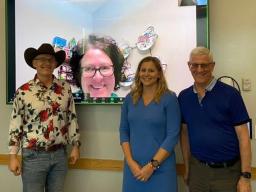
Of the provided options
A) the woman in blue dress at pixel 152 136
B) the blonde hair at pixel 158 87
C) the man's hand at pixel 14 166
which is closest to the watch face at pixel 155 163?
the woman in blue dress at pixel 152 136

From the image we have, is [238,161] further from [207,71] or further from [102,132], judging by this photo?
[102,132]

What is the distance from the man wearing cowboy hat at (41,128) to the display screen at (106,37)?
0.98 ft

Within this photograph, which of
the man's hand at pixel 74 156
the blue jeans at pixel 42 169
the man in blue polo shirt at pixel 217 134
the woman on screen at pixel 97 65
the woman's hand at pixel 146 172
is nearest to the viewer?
the man in blue polo shirt at pixel 217 134

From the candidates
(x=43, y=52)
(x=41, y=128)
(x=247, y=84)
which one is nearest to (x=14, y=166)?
(x=41, y=128)

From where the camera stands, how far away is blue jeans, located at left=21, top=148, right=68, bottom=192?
2184mm

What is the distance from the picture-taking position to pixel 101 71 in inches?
98.3

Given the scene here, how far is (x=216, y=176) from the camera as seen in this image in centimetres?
192

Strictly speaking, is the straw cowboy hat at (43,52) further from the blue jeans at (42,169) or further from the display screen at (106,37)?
the blue jeans at (42,169)

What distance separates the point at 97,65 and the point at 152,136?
0.77 meters

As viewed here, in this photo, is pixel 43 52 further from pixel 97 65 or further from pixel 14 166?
pixel 14 166

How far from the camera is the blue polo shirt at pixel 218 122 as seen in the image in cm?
188

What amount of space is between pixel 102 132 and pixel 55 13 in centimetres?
95

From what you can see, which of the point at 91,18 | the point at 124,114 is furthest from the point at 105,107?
the point at 91,18

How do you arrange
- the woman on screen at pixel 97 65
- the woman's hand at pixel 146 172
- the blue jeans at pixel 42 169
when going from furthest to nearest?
→ the woman on screen at pixel 97 65
the blue jeans at pixel 42 169
the woman's hand at pixel 146 172
